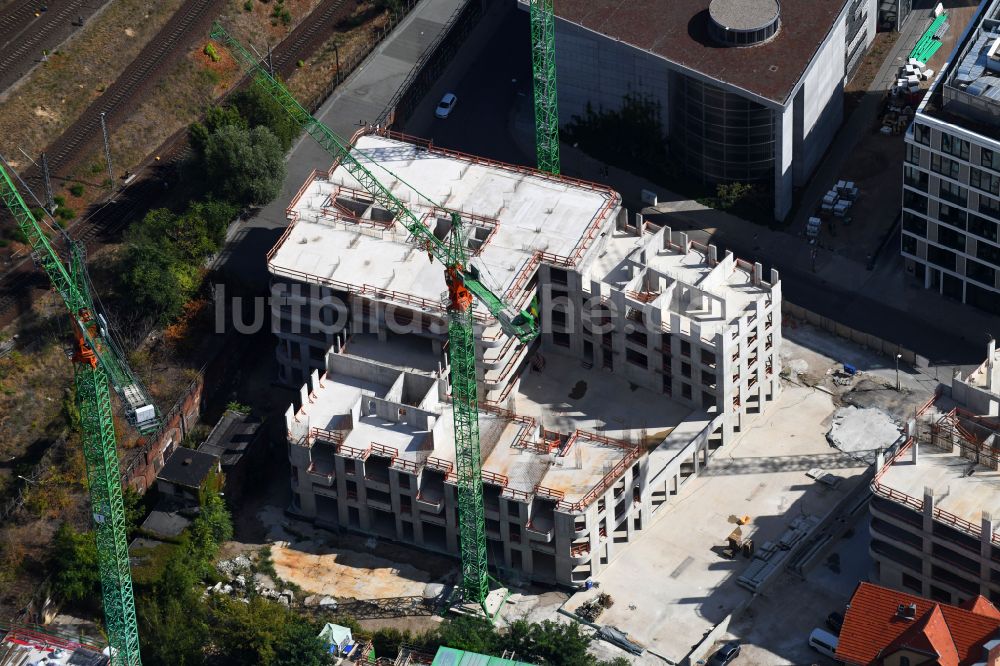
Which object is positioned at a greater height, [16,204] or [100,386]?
[16,204]
